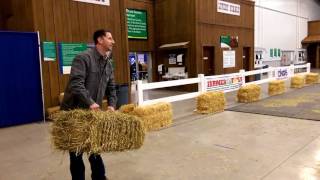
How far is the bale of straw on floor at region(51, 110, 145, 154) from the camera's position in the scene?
256 centimetres

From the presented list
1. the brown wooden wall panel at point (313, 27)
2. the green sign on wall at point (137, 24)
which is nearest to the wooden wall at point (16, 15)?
the green sign on wall at point (137, 24)

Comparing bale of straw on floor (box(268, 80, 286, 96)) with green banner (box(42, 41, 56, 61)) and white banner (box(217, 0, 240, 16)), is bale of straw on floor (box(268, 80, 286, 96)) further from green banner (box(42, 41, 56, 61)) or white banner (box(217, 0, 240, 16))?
green banner (box(42, 41, 56, 61))

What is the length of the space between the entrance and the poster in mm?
3613

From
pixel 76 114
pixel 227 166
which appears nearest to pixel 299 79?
pixel 227 166

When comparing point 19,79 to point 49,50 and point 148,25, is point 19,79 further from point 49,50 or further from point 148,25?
point 148,25

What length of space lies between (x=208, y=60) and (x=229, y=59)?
4.71ft

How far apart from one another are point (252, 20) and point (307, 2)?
13.0m

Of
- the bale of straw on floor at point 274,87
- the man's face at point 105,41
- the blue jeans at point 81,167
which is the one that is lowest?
the blue jeans at point 81,167

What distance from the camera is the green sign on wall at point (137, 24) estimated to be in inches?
504

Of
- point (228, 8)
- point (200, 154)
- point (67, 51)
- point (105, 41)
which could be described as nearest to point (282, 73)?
point (228, 8)

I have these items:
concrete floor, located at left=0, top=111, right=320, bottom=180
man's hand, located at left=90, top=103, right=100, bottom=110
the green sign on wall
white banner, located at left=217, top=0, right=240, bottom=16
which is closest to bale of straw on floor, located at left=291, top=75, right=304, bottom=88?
white banner, located at left=217, top=0, right=240, bottom=16

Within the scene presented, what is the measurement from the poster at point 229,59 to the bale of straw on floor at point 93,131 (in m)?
11.9

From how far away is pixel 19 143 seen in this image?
527 centimetres

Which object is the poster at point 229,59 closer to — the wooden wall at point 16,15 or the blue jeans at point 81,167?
the wooden wall at point 16,15
